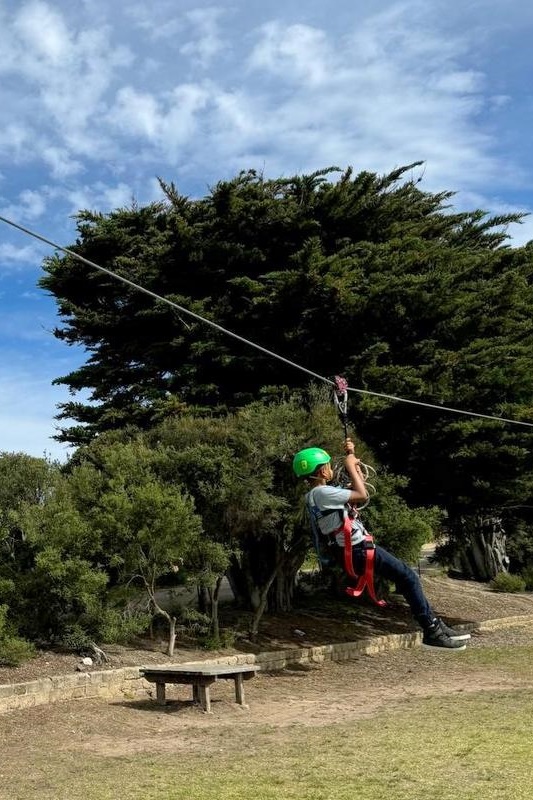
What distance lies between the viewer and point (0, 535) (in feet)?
42.1

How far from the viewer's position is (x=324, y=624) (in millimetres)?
18531

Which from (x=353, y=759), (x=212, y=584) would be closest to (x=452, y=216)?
(x=212, y=584)

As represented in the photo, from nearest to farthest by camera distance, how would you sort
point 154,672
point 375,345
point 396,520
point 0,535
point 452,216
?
point 154,672
point 0,535
point 396,520
point 375,345
point 452,216

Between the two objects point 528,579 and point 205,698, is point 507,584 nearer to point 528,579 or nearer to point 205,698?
point 528,579

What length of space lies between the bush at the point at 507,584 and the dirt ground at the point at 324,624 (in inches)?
16.6

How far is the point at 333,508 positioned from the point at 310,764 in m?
2.58

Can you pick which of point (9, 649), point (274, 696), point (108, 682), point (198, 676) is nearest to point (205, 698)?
point (198, 676)

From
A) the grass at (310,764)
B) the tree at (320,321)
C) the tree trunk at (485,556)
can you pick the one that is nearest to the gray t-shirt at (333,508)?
the grass at (310,764)

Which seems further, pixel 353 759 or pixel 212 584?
pixel 212 584

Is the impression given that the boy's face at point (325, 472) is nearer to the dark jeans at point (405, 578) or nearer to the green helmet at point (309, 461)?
the green helmet at point (309, 461)

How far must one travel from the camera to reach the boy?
7047 mm

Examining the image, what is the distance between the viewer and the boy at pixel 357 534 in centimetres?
705

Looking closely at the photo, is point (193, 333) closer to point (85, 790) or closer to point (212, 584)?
point (212, 584)

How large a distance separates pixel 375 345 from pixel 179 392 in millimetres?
4883
